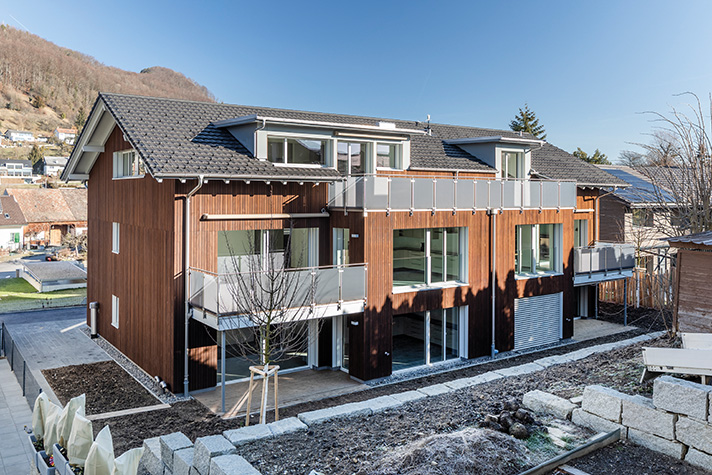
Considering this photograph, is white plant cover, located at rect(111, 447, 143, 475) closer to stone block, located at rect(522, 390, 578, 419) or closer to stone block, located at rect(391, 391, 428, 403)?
stone block, located at rect(391, 391, 428, 403)

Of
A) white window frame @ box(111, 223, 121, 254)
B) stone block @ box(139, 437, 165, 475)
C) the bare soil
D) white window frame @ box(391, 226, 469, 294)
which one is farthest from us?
white window frame @ box(111, 223, 121, 254)

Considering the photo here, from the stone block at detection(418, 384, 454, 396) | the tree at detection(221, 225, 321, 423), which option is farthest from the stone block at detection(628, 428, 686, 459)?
the tree at detection(221, 225, 321, 423)

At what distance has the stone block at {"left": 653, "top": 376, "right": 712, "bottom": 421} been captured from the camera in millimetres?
5965

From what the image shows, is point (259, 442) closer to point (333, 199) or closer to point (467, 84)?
point (333, 199)

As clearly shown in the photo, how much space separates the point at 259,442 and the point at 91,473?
2.07 meters


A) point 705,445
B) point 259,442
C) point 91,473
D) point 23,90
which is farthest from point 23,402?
point 23,90

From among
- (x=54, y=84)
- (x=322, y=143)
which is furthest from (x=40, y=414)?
(x=54, y=84)

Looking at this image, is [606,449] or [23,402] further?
[23,402]

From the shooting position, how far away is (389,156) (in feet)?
55.5

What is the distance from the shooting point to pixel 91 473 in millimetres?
6723

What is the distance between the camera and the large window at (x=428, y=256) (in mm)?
14852

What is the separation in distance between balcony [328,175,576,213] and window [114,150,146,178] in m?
5.39

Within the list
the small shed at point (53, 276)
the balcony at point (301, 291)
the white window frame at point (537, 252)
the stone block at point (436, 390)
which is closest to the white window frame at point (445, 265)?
the balcony at point (301, 291)

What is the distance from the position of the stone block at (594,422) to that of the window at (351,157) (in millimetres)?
10064
